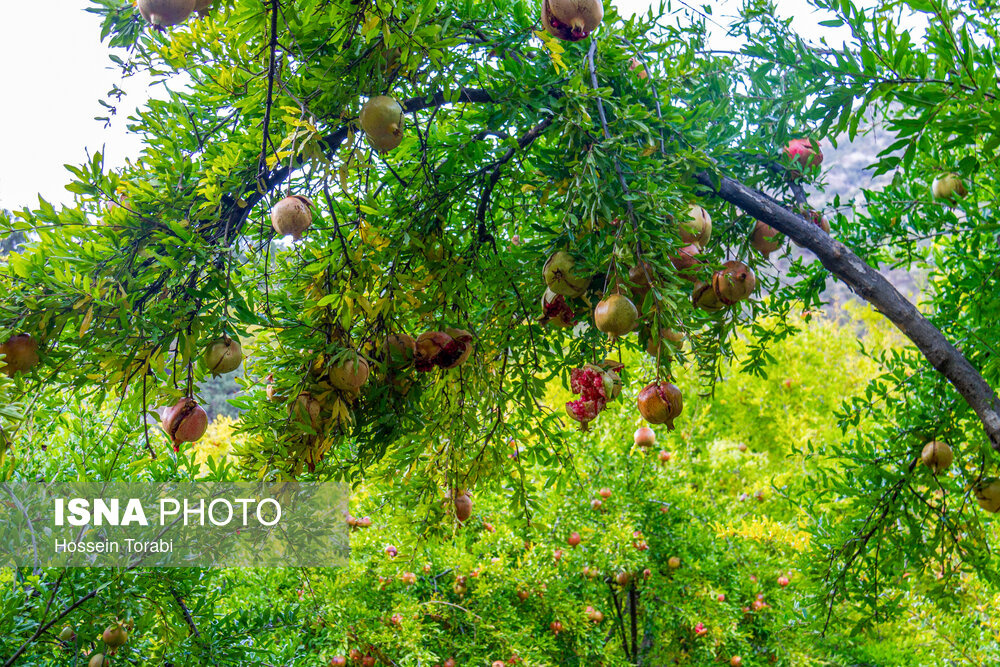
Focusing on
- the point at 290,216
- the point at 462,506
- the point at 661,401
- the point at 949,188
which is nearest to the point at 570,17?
the point at 290,216

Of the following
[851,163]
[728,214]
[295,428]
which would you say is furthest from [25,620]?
[851,163]

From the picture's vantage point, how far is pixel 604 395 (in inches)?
63.1

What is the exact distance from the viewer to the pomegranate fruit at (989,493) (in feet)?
6.92

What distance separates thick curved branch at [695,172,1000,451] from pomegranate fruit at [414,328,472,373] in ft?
2.36

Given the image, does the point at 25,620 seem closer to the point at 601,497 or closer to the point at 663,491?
the point at 601,497

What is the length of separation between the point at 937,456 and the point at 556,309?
1419 mm

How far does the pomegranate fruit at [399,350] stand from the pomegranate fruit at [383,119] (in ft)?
1.87

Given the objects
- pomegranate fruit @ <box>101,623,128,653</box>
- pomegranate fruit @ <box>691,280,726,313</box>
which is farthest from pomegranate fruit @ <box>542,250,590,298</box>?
pomegranate fruit @ <box>101,623,128,653</box>

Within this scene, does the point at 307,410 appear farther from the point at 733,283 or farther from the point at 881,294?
the point at 881,294

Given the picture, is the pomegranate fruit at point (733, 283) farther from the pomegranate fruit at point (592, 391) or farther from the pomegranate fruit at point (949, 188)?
the pomegranate fruit at point (949, 188)

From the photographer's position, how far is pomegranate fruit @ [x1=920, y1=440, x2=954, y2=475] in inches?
85.7

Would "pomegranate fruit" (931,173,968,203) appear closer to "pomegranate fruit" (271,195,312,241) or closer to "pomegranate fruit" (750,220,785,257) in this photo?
"pomegranate fruit" (750,220,785,257)

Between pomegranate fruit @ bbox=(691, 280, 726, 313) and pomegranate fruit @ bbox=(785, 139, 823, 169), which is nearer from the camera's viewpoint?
pomegranate fruit @ bbox=(691, 280, 726, 313)

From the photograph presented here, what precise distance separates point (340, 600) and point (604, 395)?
299 cm
